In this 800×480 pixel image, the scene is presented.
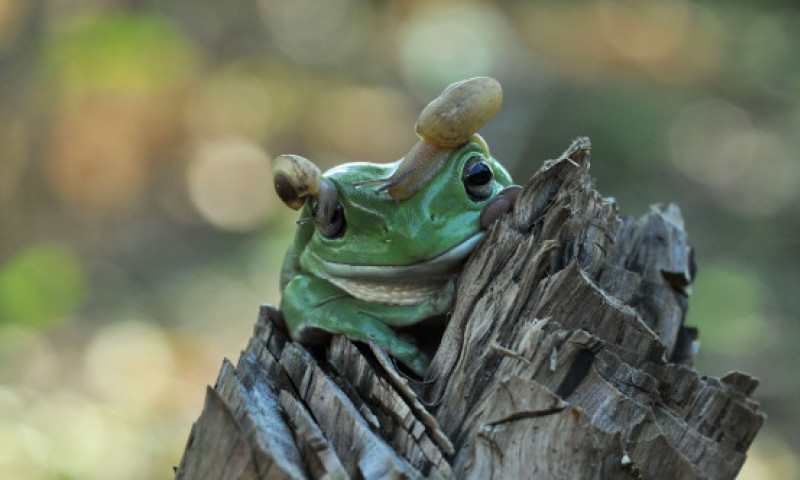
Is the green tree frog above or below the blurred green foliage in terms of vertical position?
below

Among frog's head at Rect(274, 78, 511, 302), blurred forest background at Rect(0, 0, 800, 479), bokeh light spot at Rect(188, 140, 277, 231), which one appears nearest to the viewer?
frog's head at Rect(274, 78, 511, 302)

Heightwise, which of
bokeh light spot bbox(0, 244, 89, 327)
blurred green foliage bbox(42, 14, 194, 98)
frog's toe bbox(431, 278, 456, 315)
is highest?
blurred green foliage bbox(42, 14, 194, 98)

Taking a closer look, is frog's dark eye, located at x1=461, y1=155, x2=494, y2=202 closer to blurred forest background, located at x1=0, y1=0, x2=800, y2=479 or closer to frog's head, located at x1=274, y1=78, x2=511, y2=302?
frog's head, located at x1=274, y1=78, x2=511, y2=302

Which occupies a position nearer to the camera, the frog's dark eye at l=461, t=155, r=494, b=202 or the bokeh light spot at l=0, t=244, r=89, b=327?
the frog's dark eye at l=461, t=155, r=494, b=202

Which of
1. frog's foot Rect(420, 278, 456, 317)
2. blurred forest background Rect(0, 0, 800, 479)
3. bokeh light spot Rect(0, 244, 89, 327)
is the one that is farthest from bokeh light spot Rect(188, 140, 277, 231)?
frog's foot Rect(420, 278, 456, 317)

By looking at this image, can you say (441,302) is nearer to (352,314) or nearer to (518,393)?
(352,314)

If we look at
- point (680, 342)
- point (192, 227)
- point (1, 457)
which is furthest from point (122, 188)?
point (680, 342)
